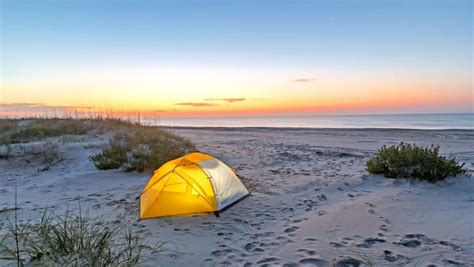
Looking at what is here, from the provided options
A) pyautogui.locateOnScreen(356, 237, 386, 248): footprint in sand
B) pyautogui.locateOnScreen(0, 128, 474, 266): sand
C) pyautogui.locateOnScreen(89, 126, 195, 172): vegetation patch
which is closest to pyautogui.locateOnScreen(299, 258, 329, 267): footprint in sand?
pyautogui.locateOnScreen(0, 128, 474, 266): sand

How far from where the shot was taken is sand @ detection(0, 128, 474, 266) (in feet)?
13.0

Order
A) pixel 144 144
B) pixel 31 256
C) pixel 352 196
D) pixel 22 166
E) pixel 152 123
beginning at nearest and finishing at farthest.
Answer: pixel 31 256
pixel 352 196
pixel 22 166
pixel 144 144
pixel 152 123

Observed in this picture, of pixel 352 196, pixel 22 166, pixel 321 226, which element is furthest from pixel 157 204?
pixel 22 166

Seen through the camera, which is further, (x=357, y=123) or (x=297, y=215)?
(x=357, y=123)

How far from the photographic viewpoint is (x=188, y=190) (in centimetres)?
575

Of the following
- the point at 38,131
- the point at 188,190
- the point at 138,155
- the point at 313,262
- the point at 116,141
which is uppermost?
the point at 38,131

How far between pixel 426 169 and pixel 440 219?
6.98 ft

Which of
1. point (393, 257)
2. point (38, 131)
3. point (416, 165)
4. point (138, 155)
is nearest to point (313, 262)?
point (393, 257)

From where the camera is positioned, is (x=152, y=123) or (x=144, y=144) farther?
(x=152, y=123)

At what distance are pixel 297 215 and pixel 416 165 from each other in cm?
335

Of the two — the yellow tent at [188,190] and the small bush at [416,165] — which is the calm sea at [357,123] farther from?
the small bush at [416,165]

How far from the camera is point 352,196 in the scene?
6.47 m

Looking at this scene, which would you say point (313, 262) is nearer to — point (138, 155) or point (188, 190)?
point (188, 190)

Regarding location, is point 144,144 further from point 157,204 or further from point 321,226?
point 321,226
